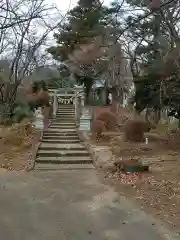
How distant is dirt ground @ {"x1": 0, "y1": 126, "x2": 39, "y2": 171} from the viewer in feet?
36.7

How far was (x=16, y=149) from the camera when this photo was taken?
13.5 metres

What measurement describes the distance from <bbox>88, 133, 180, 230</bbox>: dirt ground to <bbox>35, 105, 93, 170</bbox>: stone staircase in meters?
1.18

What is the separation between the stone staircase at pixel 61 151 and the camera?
451 inches

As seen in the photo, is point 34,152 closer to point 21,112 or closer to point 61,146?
point 61,146

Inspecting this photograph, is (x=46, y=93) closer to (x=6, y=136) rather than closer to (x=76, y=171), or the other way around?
(x=6, y=136)

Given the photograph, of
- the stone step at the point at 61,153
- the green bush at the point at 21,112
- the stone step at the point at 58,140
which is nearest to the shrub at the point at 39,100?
the green bush at the point at 21,112

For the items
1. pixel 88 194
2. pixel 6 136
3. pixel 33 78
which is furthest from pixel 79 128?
pixel 33 78

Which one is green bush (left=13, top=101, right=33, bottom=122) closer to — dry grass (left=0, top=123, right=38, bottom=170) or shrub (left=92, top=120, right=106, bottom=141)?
dry grass (left=0, top=123, right=38, bottom=170)

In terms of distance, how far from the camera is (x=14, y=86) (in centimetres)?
2295

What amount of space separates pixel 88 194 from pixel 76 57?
20.9 m

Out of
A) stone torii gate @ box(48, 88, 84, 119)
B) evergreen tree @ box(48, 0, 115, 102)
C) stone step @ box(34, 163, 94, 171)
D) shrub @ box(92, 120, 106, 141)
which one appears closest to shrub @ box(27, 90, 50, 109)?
stone torii gate @ box(48, 88, 84, 119)

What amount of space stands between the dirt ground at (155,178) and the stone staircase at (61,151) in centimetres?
118

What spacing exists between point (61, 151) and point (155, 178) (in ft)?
15.5

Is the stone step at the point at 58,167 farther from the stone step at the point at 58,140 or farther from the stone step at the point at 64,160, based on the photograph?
the stone step at the point at 58,140
